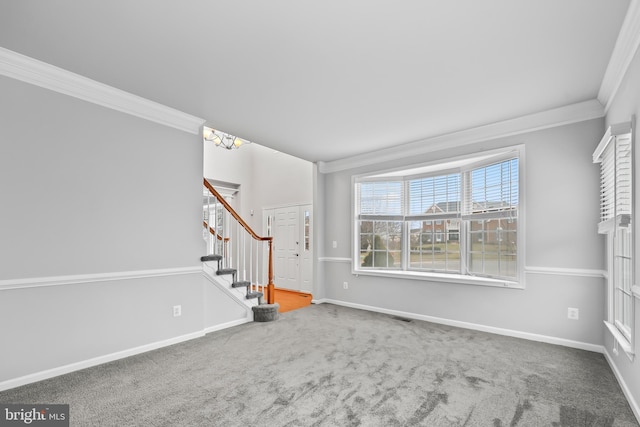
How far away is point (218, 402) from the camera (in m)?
2.18

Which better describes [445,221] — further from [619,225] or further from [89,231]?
[89,231]

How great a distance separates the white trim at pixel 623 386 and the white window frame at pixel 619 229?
8.7 inches

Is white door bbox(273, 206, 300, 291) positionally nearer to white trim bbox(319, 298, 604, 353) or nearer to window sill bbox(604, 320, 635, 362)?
white trim bbox(319, 298, 604, 353)

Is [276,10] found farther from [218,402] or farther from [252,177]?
[252,177]

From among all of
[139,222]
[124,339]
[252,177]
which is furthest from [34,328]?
[252,177]

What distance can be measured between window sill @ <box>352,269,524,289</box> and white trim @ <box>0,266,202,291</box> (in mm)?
2722

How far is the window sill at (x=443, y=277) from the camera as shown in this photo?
12.0ft

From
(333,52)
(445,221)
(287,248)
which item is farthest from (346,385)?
(287,248)

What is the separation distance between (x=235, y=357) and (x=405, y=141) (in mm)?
3506

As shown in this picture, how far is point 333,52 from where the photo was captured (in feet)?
7.53

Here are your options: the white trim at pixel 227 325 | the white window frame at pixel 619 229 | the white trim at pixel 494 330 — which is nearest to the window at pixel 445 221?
the white trim at pixel 494 330

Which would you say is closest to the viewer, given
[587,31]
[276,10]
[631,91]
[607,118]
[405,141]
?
[276,10]

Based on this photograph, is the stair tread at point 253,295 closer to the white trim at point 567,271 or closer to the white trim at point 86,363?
the white trim at point 86,363

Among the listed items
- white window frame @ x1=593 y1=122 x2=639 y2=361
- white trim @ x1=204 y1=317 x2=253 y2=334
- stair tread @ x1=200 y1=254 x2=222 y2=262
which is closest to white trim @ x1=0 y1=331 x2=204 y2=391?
white trim @ x1=204 y1=317 x2=253 y2=334
